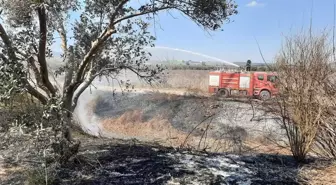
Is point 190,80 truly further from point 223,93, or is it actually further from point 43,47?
point 43,47

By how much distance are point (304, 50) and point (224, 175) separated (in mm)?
2216

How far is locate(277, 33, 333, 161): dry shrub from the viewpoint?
4395 millimetres

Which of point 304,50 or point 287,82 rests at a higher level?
point 304,50

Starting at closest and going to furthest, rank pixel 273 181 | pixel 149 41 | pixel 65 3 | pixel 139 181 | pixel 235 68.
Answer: pixel 139 181 → pixel 273 181 → pixel 65 3 → pixel 149 41 → pixel 235 68

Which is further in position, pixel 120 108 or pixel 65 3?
pixel 120 108

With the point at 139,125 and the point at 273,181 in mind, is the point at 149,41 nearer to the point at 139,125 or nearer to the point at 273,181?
the point at 273,181

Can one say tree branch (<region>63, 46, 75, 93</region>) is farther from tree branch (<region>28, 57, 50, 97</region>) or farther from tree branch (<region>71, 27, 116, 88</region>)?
tree branch (<region>28, 57, 50, 97</region>)

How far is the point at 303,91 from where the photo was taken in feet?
14.6

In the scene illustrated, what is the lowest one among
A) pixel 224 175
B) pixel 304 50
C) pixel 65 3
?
pixel 224 175

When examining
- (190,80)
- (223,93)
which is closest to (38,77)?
(223,93)

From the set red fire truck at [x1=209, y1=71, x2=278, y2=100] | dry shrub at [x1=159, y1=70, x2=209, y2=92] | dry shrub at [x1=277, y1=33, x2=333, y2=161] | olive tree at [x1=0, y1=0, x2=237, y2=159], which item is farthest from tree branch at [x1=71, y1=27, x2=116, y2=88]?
dry shrub at [x1=159, y1=70, x2=209, y2=92]

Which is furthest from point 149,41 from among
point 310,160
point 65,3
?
point 310,160

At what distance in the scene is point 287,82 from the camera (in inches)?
184

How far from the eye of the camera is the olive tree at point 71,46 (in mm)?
3208
